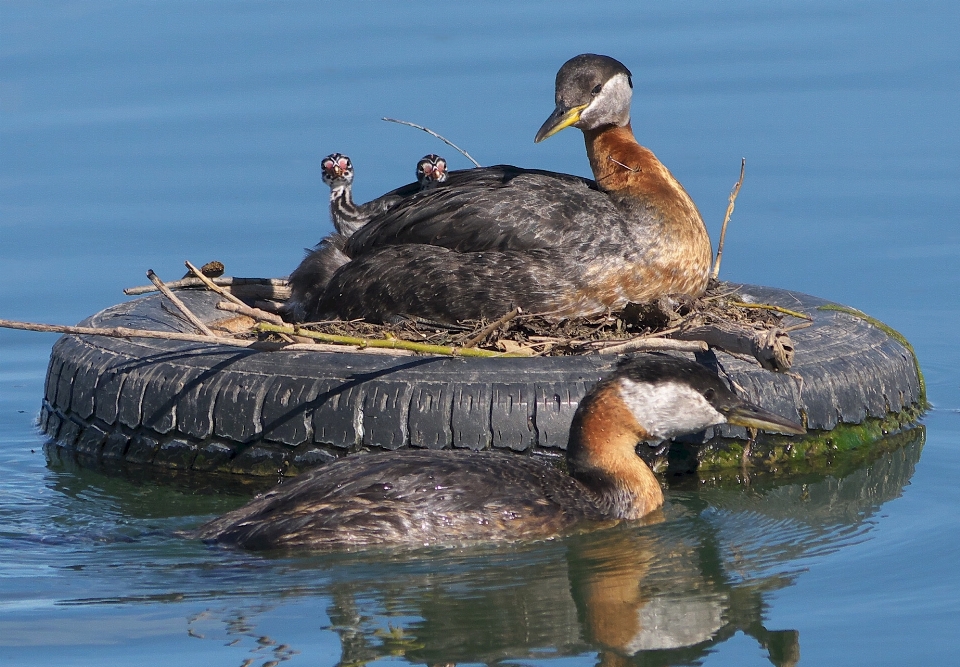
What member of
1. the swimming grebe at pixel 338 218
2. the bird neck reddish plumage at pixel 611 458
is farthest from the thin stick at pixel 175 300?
the bird neck reddish plumage at pixel 611 458

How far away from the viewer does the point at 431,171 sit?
10.8m

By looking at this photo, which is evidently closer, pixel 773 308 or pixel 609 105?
pixel 773 308

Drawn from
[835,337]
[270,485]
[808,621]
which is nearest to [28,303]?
[270,485]

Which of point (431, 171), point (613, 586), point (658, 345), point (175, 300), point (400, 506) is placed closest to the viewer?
point (613, 586)

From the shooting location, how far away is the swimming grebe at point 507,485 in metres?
7.63

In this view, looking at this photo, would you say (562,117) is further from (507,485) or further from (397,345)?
(507,485)

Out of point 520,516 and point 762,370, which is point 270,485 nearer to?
point 520,516

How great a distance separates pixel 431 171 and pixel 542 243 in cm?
158

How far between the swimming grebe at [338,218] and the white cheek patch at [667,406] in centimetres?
255

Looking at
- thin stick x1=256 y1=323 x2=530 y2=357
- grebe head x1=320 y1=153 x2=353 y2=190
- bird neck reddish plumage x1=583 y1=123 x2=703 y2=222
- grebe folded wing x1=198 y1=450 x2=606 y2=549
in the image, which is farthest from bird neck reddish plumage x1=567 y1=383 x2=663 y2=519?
grebe head x1=320 y1=153 x2=353 y2=190

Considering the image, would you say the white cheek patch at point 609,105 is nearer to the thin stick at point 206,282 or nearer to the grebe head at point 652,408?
the grebe head at point 652,408

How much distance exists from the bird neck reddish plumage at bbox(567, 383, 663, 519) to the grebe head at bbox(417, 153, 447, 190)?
2978 mm

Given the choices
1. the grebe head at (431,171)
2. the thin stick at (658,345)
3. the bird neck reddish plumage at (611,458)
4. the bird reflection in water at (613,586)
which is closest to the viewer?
the bird reflection in water at (613,586)

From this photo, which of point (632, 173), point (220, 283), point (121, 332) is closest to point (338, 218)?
point (220, 283)
